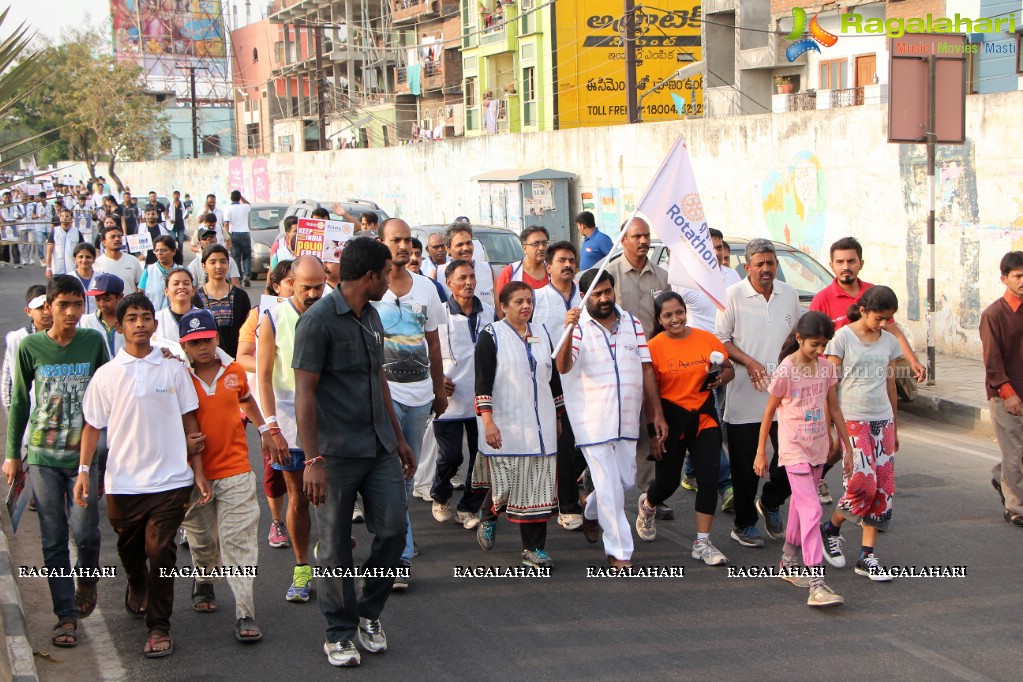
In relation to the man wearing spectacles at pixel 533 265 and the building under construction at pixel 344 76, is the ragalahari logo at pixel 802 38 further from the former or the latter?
the building under construction at pixel 344 76


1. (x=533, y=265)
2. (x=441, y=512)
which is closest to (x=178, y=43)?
(x=533, y=265)

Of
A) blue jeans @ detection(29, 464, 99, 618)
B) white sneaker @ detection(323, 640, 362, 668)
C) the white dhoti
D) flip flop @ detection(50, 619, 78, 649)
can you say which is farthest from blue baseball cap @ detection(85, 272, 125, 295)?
the white dhoti

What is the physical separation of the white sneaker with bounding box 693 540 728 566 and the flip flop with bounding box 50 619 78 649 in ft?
11.5

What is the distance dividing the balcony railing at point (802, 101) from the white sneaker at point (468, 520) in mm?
20406

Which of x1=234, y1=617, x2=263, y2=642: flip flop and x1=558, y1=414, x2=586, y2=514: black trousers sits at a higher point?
x1=558, y1=414, x2=586, y2=514: black trousers

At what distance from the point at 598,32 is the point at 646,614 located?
37341mm

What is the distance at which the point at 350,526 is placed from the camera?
5.42 meters

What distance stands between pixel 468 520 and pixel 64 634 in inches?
109

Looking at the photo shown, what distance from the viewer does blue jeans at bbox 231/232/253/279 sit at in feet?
78.5

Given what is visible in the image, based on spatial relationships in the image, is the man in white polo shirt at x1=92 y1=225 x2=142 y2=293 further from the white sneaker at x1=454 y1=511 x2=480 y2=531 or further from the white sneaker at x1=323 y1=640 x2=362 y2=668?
the white sneaker at x1=323 y1=640 x2=362 y2=668

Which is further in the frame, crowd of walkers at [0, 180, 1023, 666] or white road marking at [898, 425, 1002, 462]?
white road marking at [898, 425, 1002, 462]

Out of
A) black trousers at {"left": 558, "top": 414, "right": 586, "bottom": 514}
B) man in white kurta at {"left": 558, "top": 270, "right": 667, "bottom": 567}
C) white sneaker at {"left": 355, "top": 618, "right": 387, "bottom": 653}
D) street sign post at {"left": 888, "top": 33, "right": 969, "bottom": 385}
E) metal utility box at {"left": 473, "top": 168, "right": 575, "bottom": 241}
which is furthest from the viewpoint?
metal utility box at {"left": 473, "top": 168, "right": 575, "bottom": 241}

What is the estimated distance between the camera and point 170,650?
5633mm

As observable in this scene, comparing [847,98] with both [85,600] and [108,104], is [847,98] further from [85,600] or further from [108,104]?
[108,104]
